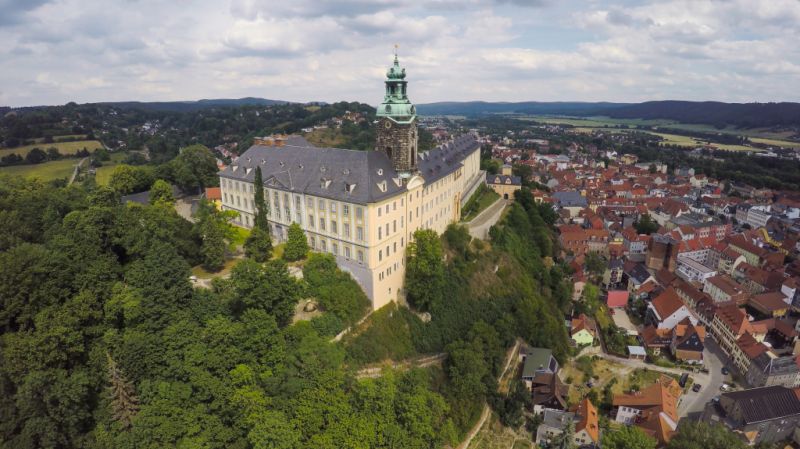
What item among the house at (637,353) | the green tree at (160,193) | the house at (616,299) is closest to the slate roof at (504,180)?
the house at (616,299)

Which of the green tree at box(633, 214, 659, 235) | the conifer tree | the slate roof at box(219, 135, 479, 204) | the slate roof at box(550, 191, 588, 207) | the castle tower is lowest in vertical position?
the green tree at box(633, 214, 659, 235)

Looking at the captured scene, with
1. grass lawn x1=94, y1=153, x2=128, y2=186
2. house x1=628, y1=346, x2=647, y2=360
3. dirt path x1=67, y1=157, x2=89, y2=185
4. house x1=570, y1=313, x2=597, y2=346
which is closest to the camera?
house x1=628, y1=346, x2=647, y2=360

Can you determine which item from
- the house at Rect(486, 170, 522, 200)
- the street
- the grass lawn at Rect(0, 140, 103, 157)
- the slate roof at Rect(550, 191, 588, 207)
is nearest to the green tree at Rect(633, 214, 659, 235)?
the slate roof at Rect(550, 191, 588, 207)

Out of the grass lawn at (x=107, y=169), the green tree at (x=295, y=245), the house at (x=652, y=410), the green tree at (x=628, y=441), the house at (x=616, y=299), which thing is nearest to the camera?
the green tree at (x=628, y=441)

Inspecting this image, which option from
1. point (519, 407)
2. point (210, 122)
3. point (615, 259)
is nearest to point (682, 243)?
point (615, 259)

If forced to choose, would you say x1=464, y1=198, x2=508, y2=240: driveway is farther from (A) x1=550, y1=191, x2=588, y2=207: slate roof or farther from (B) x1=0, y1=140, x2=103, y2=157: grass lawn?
(B) x1=0, y1=140, x2=103, y2=157: grass lawn

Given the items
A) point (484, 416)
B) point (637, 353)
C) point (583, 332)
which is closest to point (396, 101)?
point (484, 416)

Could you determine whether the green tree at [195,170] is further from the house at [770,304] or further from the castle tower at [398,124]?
the house at [770,304]

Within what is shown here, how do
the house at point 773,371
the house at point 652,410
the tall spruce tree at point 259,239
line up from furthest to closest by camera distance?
the house at point 773,371
the house at point 652,410
the tall spruce tree at point 259,239
